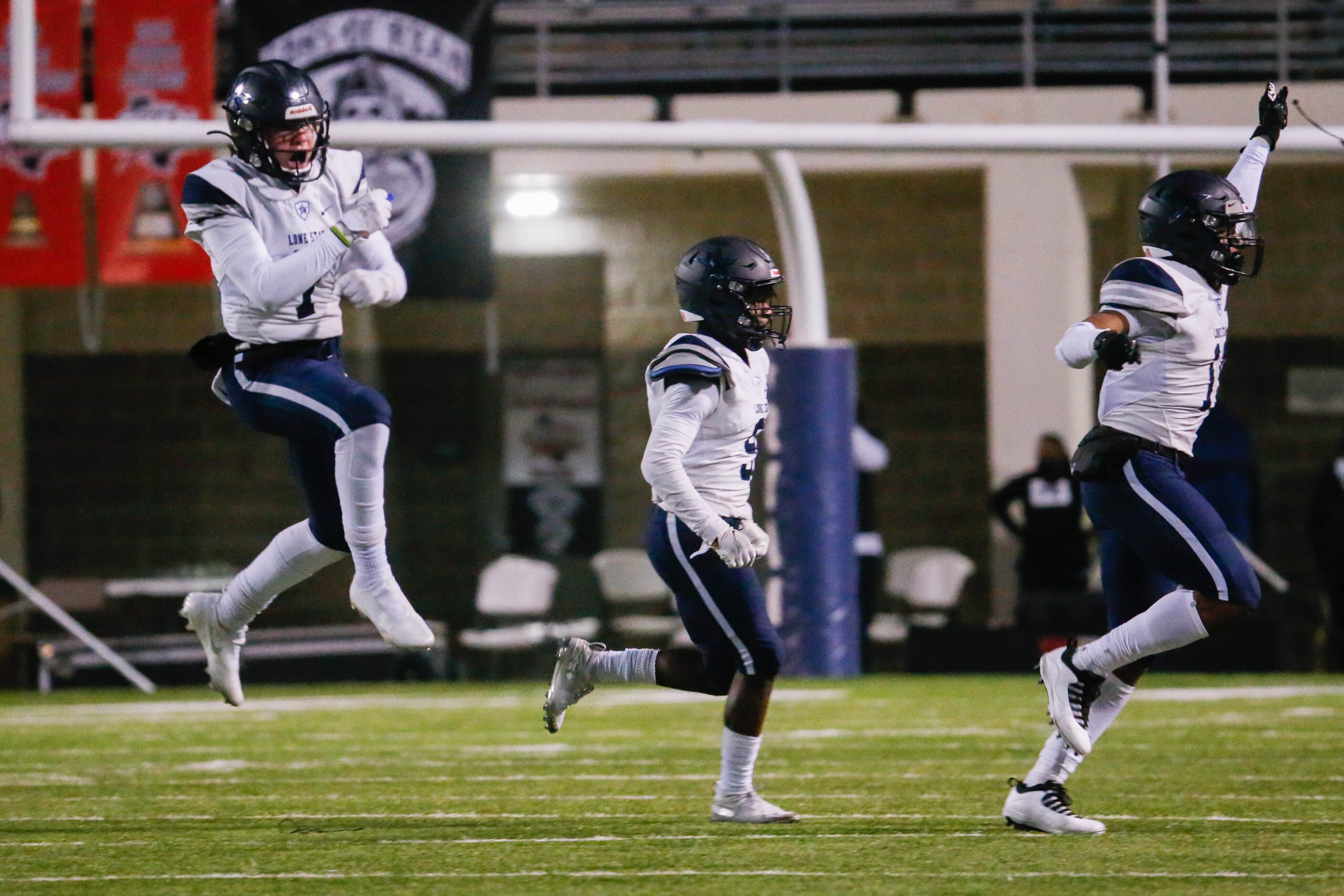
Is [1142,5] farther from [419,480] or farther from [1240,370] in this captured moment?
[419,480]

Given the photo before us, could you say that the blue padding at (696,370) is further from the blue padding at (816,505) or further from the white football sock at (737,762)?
the blue padding at (816,505)

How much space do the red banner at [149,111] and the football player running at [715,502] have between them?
5.29 meters

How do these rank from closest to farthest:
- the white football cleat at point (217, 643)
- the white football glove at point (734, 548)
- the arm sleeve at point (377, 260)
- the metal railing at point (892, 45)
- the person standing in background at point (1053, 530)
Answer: the white football glove at point (734, 548) < the arm sleeve at point (377, 260) < the white football cleat at point (217, 643) < the person standing in background at point (1053, 530) < the metal railing at point (892, 45)

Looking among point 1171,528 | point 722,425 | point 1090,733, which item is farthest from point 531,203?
point 1171,528

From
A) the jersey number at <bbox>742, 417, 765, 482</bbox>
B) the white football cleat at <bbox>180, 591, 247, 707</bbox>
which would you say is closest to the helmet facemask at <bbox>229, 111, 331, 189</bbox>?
the white football cleat at <bbox>180, 591, 247, 707</bbox>

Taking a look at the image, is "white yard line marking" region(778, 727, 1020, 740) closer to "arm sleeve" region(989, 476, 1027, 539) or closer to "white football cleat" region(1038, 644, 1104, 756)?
"white football cleat" region(1038, 644, 1104, 756)

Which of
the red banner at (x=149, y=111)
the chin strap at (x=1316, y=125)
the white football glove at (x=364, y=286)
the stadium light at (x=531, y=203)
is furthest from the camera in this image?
the stadium light at (x=531, y=203)

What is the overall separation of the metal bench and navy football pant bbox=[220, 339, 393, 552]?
569cm

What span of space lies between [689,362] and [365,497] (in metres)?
0.84

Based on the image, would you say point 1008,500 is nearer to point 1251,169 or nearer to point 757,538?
point 1251,169

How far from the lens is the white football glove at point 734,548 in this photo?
4711 mm

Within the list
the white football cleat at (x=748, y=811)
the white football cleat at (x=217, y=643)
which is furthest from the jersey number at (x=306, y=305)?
the white football cleat at (x=748, y=811)

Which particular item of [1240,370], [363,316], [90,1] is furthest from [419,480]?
[1240,370]

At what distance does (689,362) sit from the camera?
485 cm
